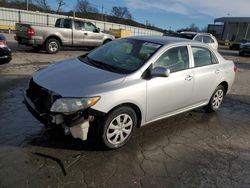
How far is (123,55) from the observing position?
4.62 m

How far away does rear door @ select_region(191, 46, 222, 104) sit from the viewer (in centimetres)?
503

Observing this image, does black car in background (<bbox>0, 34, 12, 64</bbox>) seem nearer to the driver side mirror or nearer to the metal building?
the driver side mirror

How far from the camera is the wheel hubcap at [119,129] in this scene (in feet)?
12.4

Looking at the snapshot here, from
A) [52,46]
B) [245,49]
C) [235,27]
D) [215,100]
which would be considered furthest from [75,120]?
[235,27]

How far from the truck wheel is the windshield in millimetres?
8724

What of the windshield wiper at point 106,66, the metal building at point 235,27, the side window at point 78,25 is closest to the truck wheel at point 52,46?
the side window at point 78,25

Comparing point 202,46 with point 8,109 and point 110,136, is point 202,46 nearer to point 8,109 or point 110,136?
point 110,136

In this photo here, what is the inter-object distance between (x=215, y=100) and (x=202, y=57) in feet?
3.73

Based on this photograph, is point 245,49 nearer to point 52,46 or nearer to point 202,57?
point 52,46

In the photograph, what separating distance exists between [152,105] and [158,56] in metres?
0.82

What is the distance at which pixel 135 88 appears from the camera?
12.6 feet

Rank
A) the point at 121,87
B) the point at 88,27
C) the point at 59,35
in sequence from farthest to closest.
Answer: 1. the point at 88,27
2. the point at 59,35
3. the point at 121,87

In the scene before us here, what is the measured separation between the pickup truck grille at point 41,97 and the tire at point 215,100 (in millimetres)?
3591

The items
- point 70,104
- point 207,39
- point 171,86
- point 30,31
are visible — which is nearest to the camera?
point 70,104
